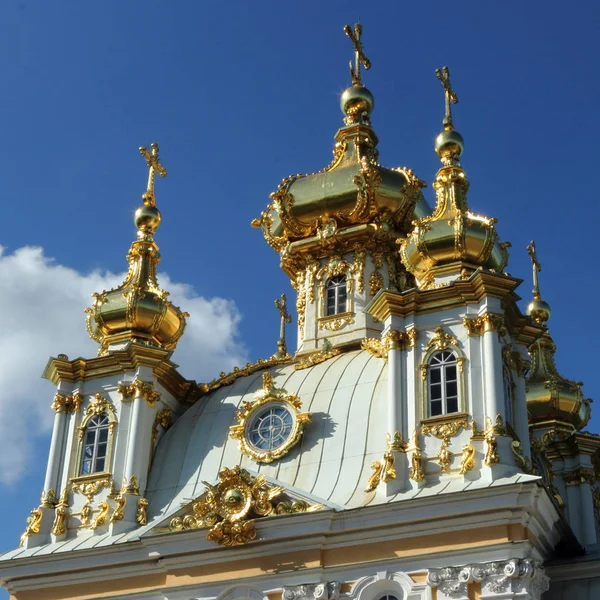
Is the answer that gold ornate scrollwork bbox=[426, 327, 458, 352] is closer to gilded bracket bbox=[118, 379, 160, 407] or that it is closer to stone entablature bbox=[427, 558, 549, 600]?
stone entablature bbox=[427, 558, 549, 600]

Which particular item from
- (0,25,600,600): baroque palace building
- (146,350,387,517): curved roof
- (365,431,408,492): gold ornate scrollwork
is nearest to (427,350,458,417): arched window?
(0,25,600,600): baroque palace building

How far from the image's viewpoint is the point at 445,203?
2397 centimetres

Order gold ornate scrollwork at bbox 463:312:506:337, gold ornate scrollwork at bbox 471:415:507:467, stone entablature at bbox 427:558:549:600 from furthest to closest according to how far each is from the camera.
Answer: gold ornate scrollwork at bbox 463:312:506:337 → gold ornate scrollwork at bbox 471:415:507:467 → stone entablature at bbox 427:558:549:600

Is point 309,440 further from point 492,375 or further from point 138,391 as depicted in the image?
point 492,375

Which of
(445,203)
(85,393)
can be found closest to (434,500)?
(445,203)

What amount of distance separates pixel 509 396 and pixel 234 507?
16.5ft

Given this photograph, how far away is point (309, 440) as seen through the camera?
75.2 feet

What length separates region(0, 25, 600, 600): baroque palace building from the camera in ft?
66.1

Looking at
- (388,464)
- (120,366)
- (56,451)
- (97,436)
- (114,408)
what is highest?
(120,366)

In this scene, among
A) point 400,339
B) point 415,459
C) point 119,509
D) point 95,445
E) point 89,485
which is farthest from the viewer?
point 95,445

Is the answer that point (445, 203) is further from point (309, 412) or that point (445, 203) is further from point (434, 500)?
point (434, 500)

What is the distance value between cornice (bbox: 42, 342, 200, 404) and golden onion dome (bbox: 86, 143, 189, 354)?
57 centimetres

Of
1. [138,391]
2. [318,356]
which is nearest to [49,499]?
[138,391]

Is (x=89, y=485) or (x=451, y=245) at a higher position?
(x=451, y=245)
